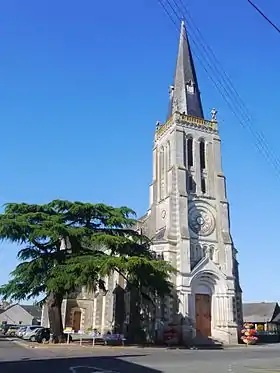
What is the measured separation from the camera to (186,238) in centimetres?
3953

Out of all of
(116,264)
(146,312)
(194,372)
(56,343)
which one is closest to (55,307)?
(56,343)

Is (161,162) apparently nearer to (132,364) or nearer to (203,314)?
(203,314)

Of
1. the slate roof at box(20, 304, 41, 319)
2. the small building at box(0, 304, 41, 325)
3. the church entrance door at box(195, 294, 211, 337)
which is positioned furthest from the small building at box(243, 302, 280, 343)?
the slate roof at box(20, 304, 41, 319)

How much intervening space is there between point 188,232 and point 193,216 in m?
2.56

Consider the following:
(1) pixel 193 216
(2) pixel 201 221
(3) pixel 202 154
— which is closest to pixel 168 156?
(3) pixel 202 154

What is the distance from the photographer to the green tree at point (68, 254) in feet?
92.9

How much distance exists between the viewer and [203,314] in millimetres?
39000

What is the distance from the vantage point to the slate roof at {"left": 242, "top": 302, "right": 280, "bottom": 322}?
216 feet

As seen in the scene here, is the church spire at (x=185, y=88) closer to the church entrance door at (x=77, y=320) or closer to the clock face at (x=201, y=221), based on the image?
the clock face at (x=201, y=221)

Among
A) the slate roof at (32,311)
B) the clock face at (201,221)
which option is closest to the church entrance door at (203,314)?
the clock face at (201,221)

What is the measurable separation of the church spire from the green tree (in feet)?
65.3

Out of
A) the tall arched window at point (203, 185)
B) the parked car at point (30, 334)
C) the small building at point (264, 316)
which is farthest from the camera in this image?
the small building at point (264, 316)

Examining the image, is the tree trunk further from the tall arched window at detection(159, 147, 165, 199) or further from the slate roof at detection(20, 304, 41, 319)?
the slate roof at detection(20, 304, 41, 319)

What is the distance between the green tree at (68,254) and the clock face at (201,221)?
993cm
